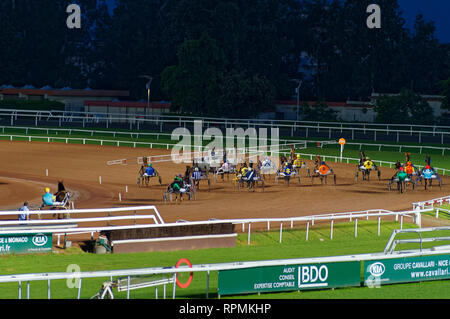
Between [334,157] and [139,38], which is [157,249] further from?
[139,38]

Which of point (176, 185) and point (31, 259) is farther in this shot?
point (176, 185)

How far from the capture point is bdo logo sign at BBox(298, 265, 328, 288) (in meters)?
12.8

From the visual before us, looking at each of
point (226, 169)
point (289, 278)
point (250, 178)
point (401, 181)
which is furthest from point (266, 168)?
point (289, 278)

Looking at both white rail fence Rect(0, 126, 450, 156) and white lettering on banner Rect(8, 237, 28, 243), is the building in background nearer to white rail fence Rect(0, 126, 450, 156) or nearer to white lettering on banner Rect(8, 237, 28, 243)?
white rail fence Rect(0, 126, 450, 156)

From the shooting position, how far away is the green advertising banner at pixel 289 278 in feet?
40.2

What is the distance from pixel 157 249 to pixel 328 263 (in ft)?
17.2

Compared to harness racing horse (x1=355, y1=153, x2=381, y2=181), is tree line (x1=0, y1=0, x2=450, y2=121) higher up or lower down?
higher up

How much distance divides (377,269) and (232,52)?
6254 centimetres

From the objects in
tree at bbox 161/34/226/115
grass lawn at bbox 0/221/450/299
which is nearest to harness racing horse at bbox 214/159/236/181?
grass lawn at bbox 0/221/450/299

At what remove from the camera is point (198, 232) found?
1791cm

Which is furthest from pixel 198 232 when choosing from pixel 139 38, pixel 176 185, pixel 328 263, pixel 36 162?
pixel 139 38

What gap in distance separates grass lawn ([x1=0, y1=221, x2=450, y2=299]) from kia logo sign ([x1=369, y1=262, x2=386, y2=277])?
0.27m

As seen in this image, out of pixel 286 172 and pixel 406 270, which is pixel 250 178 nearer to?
pixel 286 172

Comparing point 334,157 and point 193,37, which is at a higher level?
point 193,37
